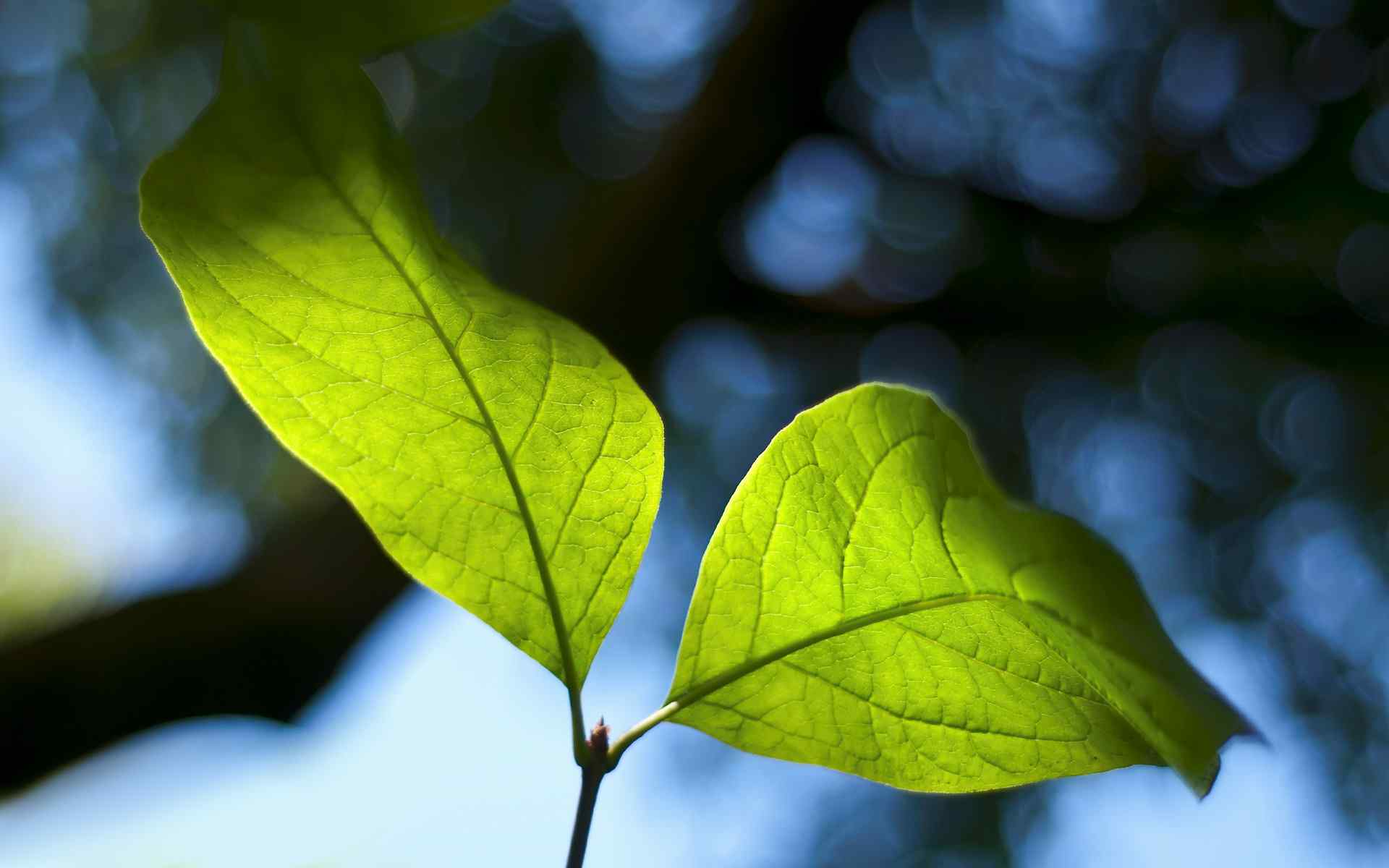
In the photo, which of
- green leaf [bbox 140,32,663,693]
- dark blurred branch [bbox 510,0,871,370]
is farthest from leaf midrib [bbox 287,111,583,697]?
dark blurred branch [bbox 510,0,871,370]

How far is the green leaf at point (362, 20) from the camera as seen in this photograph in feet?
1.71

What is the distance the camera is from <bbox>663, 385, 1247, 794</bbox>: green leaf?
583mm

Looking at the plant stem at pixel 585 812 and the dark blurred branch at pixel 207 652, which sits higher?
the plant stem at pixel 585 812

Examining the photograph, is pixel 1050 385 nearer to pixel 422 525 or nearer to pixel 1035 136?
pixel 1035 136

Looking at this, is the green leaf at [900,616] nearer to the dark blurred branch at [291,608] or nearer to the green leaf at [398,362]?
the green leaf at [398,362]

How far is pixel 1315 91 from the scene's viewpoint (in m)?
4.00

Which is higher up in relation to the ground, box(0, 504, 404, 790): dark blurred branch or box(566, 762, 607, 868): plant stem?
box(566, 762, 607, 868): plant stem

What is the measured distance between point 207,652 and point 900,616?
2180 millimetres

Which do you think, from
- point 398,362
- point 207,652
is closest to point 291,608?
point 207,652

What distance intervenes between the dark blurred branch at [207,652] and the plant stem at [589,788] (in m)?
2.09

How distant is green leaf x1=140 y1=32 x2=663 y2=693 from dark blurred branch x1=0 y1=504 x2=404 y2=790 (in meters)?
2.01

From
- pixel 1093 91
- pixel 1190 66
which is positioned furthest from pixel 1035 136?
pixel 1190 66

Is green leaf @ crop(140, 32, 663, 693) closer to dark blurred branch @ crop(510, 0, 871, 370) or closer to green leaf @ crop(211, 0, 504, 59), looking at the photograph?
green leaf @ crop(211, 0, 504, 59)

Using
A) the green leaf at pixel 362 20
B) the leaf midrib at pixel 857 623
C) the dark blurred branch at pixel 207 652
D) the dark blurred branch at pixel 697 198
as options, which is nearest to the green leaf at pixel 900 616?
the leaf midrib at pixel 857 623
